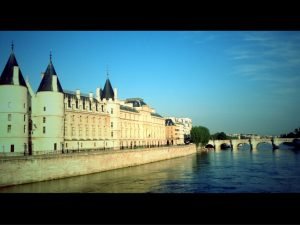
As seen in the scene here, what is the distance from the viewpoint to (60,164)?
2269 cm

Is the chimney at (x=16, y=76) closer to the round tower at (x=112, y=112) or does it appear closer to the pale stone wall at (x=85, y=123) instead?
the pale stone wall at (x=85, y=123)

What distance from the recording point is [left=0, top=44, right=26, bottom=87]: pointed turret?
2364 cm

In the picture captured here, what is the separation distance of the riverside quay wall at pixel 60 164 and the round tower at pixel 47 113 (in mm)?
3415

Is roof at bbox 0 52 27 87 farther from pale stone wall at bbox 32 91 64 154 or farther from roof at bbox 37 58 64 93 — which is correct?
pale stone wall at bbox 32 91 64 154

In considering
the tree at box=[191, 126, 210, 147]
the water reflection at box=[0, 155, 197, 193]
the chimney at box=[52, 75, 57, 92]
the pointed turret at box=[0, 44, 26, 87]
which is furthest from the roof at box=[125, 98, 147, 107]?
the pointed turret at box=[0, 44, 26, 87]

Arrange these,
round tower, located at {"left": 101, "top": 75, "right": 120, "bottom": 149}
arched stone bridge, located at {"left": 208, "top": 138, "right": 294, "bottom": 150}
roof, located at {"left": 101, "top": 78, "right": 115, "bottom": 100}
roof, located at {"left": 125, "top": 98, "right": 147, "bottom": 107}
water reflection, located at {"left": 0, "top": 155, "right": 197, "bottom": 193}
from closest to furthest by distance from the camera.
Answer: water reflection, located at {"left": 0, "top": 155, "right": 197, "bottom": 193}
round tower, located at {"left": 101, "top": 75, "right": 120, "bottom": 149}
roof, located at {"left": 101, "top": 78, "right": 115, "bottom": 100}
roof, located at {"left": 125, "top": 98, "right": 147, "bottom": 107}
arched stone bridge, located at {"left": 208, "top": 138, "right": 294, "bottom": 150}

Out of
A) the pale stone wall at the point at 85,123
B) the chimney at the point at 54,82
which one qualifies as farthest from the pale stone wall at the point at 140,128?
the chimney at the point at 54,82

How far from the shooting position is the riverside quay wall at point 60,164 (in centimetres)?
1894

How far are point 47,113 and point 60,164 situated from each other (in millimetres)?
6520

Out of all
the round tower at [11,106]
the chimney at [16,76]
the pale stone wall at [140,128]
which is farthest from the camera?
the pale stone wall at [140,128]

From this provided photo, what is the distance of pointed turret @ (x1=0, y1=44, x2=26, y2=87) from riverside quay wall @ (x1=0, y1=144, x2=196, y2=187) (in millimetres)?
6297

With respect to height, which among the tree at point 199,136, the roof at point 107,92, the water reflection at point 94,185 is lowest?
the water reflection at point 94,185
